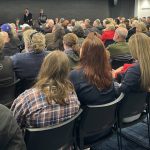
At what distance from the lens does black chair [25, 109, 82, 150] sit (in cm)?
191

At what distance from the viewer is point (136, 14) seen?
21.5 metres

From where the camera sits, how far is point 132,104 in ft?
8.98

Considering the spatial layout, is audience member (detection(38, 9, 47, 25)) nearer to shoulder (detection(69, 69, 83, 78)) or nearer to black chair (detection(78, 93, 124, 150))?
shoulder (detection(69, 69, 83, 78))

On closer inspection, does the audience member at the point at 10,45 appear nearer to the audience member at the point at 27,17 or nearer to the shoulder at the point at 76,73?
the shoulder at the point at 76,73

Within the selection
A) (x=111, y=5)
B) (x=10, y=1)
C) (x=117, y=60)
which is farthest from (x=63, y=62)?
(x=111, y=5)

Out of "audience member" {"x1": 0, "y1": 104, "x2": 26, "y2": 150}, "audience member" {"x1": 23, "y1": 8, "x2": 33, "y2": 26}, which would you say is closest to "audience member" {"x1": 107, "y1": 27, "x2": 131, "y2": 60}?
"audience member" {"x1": 0, "y1": 104, "x2": 26, "y2": 150}

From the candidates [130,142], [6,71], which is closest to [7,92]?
[6,71]

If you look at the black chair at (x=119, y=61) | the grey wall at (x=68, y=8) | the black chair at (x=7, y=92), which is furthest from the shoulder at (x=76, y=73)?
the grey wall at (x=68, y=8)

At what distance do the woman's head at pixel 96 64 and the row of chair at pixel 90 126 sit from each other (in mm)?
209

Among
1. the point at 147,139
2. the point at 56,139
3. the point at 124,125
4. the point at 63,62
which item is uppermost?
the point at 63,62

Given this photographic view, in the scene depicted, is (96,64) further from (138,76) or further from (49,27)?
(49,27)

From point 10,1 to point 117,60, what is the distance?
12.9 metres

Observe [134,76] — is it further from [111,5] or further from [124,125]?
[111,5]

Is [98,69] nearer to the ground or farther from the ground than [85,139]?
farther from the ground
